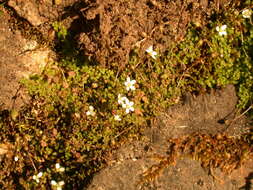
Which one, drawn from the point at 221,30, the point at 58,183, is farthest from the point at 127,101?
the point at 221,30

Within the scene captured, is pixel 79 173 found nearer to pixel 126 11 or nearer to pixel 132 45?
pixel 132 45

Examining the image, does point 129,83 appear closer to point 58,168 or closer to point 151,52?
point 151,52

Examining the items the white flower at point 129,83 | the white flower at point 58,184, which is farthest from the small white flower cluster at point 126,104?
the white flower at point 58,184

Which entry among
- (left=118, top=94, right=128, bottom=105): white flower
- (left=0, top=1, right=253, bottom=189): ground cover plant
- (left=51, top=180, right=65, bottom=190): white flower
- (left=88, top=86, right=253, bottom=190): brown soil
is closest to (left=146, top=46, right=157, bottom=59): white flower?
(left=0, top=1, right=253, bottom=189): ground cover plant

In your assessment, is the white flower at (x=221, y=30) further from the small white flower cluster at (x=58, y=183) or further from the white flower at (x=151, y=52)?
the small white flower cluster at (x=58, y=183)

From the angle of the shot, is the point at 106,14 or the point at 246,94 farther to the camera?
the point at 246,94

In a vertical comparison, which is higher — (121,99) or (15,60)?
(15,60)

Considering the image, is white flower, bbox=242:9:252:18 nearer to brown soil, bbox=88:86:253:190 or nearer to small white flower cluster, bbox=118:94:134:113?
brown soil, bbox=88:86:253:190

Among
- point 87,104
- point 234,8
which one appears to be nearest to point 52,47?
point 87,104
